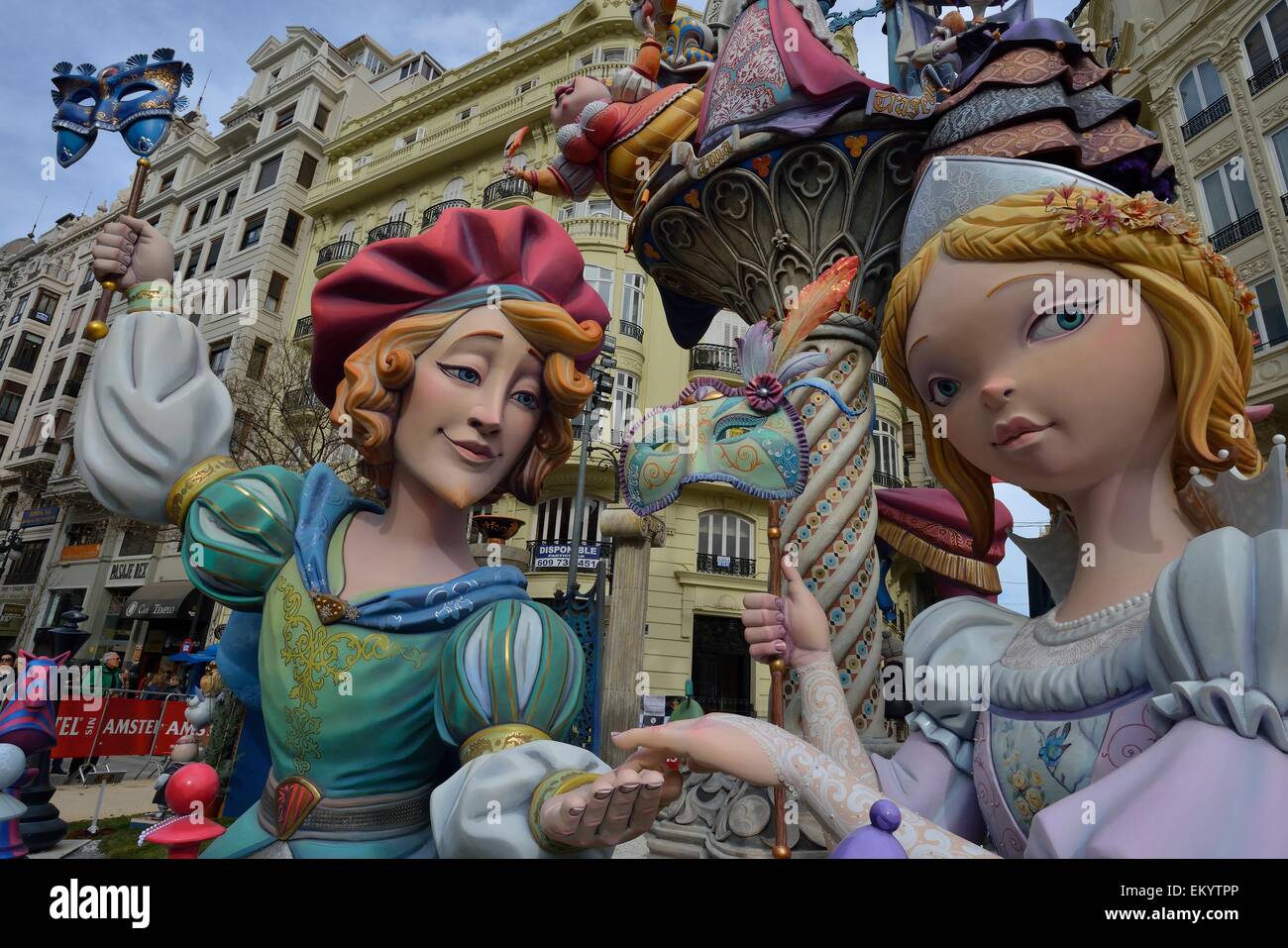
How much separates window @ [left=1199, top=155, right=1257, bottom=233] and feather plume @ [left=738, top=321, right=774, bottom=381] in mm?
13555

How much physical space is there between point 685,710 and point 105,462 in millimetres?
5405

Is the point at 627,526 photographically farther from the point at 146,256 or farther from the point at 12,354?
the point at 12,354

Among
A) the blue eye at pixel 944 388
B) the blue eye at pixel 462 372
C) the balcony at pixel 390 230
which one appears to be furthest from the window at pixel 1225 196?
the balcony at pixel 390 230

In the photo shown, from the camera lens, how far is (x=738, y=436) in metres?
2.15

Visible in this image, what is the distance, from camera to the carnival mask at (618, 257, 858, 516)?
210 centimetres

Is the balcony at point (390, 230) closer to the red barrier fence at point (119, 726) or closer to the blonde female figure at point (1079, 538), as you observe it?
the red barrier fence at point (119, 726)

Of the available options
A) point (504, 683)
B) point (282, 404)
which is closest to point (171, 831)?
point (504, 683)

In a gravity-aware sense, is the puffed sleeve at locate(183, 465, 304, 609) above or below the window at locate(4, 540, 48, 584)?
below

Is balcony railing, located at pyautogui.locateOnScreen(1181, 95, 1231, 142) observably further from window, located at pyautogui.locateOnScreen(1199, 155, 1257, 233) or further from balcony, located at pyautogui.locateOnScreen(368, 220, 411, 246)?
balcony, located at pyautogui.locateOnScreen(368, 220, 411, 246)

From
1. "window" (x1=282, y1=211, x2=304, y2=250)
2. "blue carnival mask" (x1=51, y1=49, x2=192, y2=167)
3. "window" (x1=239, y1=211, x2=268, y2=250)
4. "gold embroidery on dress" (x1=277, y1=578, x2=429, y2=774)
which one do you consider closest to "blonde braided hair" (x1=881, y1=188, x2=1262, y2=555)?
"gold embroidery on dress" (x1=277, y1=578, x2=429, y2=774)

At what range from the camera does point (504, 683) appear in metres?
Result: 1.52

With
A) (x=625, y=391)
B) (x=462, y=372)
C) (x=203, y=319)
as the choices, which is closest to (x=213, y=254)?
(x=203, y=319)
